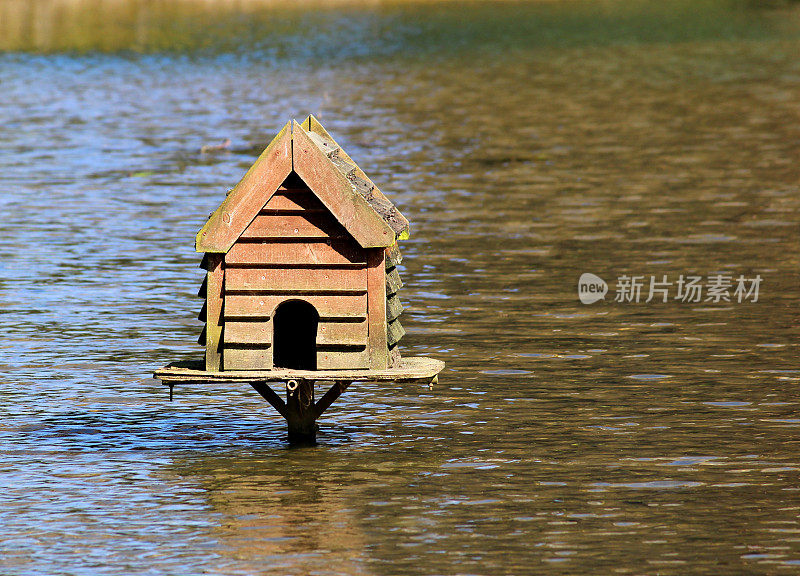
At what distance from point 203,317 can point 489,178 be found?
16.7 meters

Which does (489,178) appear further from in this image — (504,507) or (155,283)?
(504,507)

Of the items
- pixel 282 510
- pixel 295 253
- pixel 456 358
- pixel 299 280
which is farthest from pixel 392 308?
pixel 456 358

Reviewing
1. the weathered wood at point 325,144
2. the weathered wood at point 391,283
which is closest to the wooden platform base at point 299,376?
the weathered wood at point 391,283

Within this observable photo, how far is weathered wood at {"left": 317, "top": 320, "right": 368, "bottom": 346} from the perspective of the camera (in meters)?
11.1

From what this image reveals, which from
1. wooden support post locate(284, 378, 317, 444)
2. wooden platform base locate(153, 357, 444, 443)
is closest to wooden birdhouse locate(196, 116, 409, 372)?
wooden platform base locate(153, 357, 444, 443)

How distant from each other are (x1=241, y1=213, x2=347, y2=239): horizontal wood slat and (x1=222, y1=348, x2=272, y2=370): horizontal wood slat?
0.84 meters

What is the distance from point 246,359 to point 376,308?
103 centimetres

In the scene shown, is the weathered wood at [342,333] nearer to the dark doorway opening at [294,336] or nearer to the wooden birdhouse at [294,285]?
the wooden birdhouse at [294,285]

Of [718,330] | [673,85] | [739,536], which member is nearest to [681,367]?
[718,330]

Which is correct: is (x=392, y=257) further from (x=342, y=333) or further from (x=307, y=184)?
(x=307, y=184)

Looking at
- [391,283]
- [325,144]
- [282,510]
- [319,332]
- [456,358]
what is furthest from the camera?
[456,358]

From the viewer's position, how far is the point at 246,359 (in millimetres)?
11078

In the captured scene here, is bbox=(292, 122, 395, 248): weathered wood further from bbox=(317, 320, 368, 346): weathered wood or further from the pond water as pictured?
the pond water

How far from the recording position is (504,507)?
1053cm
